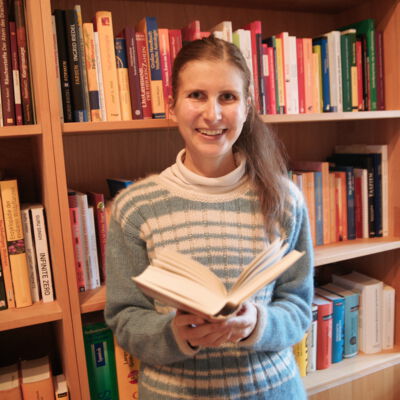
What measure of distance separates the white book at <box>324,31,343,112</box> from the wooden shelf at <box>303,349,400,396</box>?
34.9 inches

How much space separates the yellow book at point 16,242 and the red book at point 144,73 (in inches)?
14.9

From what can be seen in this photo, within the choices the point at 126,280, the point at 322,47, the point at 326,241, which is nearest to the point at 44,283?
the point at 126,280

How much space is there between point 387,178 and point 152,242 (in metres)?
0.96

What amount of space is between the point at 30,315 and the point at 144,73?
66 cm

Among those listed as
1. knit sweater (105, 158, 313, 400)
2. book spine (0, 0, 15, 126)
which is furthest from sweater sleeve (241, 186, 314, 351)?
book spine (0, 0, 15, 126)

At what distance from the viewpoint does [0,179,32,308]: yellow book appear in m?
1.00

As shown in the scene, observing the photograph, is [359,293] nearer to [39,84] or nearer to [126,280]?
[126,280]

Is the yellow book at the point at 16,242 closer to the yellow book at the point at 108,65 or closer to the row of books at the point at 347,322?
the yellow book at the point at 108,65

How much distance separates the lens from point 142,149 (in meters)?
1.38

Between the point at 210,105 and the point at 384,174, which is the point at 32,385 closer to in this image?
the point at 210,105

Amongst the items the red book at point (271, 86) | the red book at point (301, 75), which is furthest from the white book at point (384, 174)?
the red book at point (271, 86)

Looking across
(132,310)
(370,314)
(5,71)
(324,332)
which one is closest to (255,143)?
(132,310)

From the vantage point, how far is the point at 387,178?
1.51 m

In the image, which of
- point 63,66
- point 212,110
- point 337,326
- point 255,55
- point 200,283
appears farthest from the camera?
point 337,326
